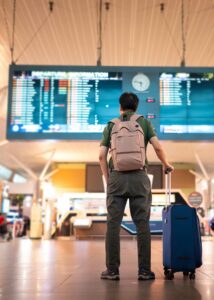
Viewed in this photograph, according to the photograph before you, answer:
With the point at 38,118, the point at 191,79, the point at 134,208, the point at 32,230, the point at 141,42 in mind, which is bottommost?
the point at 32,230

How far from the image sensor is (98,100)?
8.28 meters

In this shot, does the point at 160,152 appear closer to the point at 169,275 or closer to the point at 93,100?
the point at 169,275

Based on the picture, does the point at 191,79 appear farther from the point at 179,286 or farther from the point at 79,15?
the point at 179,286

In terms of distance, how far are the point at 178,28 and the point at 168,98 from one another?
15.5 feet

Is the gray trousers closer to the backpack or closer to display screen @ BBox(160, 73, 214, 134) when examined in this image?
the backpack

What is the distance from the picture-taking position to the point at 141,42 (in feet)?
43.6

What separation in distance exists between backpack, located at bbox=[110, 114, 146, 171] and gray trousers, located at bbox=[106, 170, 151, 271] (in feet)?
0.30

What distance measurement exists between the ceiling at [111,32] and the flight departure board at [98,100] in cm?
112

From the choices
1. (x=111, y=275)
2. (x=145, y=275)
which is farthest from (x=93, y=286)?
(x=145, y=275)

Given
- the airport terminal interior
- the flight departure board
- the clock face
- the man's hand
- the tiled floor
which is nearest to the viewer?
the tiled floor

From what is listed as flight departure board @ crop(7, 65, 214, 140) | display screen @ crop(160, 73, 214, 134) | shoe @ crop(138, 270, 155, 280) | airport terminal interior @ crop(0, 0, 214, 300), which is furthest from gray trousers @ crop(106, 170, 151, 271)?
display screen @ crop(160, 73, 214, 134)

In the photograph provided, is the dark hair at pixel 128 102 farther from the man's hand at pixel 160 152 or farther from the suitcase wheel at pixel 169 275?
the suitcase wheel at pixel 169 275

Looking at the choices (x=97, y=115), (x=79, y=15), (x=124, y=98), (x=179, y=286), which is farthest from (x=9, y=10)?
(x=179, y=286)

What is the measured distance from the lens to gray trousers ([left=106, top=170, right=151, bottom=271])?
3482mm
